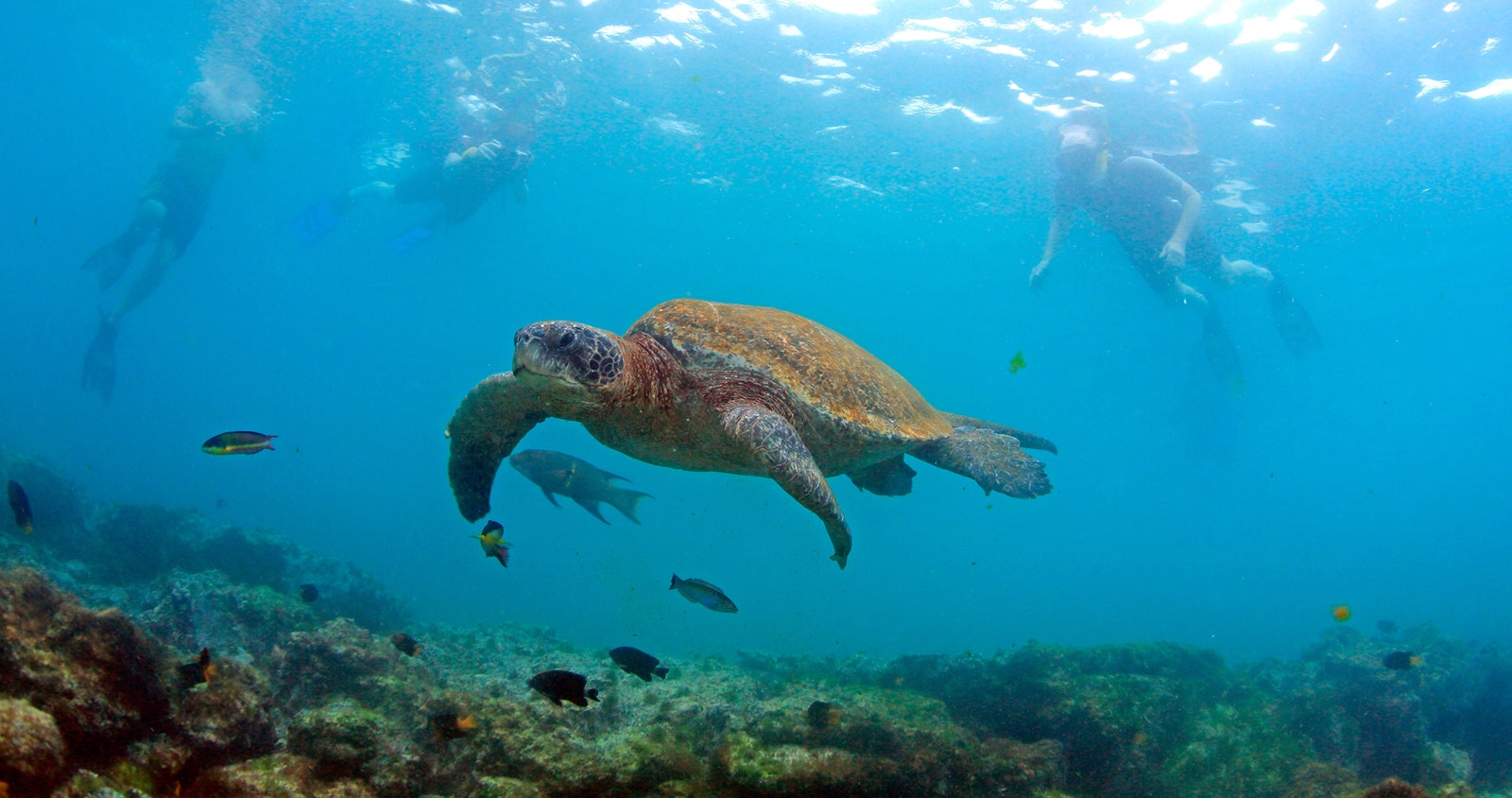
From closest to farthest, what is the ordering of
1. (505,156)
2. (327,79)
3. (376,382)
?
(327,79), (505,156), (376,382)

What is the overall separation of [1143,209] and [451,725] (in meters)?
23.0

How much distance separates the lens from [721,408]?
4.98 metres

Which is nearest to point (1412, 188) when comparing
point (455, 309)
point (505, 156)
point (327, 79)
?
point (505, 156)

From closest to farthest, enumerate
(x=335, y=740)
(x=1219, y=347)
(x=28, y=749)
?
(x=28, y=749), (x=335, y=740), (x=1219, y=347)


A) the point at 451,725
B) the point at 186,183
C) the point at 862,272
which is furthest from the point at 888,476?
the point at 862,272

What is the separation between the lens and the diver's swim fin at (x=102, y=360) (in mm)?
20469

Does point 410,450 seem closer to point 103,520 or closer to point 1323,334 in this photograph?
point 103,520

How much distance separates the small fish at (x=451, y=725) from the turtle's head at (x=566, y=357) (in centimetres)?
203

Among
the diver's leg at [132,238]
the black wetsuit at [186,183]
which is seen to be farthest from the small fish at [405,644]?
the black wetsuit at [186,183]

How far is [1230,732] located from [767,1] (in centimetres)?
1849

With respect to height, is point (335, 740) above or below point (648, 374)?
below

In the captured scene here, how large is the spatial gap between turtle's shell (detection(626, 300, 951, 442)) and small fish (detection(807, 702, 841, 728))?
7.66ft

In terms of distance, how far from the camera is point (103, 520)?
16016 mm

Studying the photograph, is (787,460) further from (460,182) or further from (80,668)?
(460,182)
